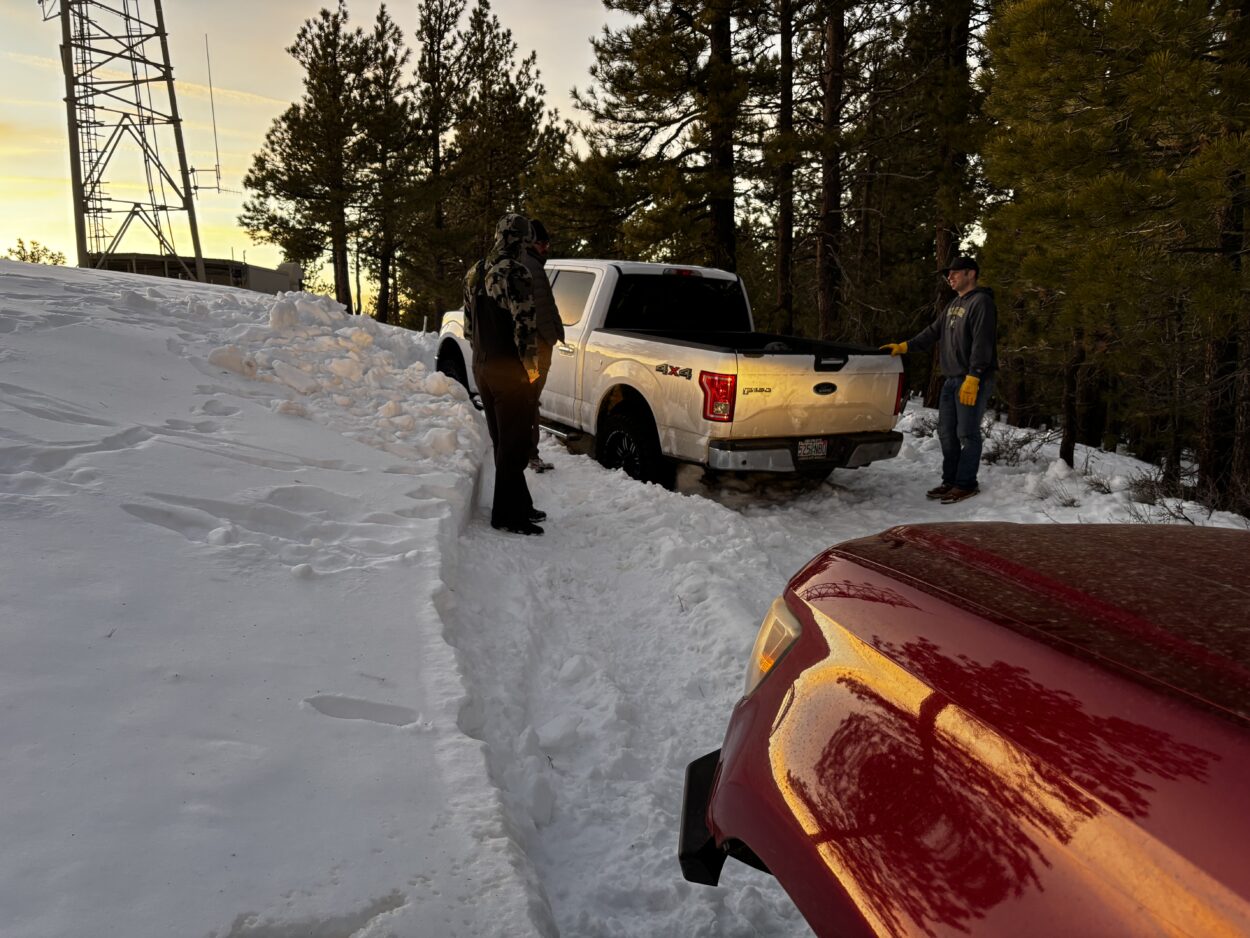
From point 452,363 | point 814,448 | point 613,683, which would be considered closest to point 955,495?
point 814,448

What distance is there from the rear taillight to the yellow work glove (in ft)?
8.25

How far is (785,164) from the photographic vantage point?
14.3 meters

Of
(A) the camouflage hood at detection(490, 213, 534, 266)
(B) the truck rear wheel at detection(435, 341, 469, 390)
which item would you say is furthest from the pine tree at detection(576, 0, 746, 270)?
(A) the camouflage hood at detection(490, 213, 534, 266)

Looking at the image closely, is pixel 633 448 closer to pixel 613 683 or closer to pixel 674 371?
pixel 674 371

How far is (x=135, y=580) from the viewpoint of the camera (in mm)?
3051

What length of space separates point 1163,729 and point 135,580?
335cm

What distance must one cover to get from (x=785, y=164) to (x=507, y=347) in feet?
35.4

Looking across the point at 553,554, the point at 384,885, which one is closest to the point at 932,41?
the point at 553,554

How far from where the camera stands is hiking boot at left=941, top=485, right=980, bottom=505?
7410mm

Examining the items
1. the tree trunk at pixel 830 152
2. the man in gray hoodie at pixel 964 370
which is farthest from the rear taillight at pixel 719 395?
the tree trunk at pixel 830 152

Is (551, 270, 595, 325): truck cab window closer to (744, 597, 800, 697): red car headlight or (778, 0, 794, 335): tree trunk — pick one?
(744, 597, 800, 697): red car headlight

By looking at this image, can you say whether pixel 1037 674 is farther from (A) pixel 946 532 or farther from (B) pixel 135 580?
(B) pixel 135 580

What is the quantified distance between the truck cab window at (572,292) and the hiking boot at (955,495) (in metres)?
4.03

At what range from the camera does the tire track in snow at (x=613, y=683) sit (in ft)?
8.07
